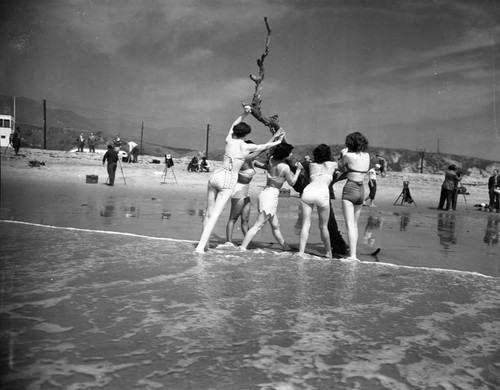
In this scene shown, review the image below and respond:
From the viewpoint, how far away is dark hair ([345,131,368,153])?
22.6ft

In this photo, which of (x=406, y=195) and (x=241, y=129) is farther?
(x=406, y=195)

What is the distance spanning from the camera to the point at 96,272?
17.0 feet

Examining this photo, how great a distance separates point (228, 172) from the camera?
6574 millimetres

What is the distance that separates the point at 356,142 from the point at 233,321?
156 inches

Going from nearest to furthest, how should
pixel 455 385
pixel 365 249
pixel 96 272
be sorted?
pixel 455 385 < pixel 96 272 < pixel 365 249

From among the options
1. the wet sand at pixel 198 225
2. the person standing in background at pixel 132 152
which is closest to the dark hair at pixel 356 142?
the wet sand at pixel 198 225

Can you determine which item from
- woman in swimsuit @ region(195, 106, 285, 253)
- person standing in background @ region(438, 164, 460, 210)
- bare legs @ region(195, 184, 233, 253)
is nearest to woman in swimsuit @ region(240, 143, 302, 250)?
woman in swimsuit @ region(195, 106, 285, 253)

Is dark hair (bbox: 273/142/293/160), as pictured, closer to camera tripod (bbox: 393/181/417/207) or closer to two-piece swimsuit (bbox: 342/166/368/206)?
two-piece swimsuit (bbox: 342/166/368/206)

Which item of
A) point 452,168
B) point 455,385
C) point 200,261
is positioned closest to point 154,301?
point 200,261

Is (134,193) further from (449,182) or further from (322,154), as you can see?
(449,182)

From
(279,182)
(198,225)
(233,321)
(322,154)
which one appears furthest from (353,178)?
(198,225)

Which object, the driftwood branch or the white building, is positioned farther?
the white building

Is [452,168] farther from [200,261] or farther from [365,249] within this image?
[200,261]

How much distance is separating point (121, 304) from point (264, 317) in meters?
1.25
